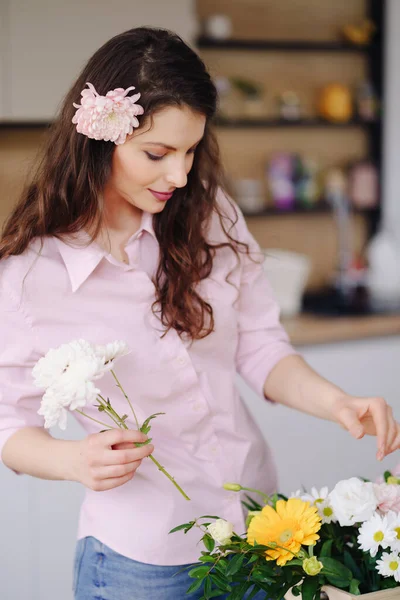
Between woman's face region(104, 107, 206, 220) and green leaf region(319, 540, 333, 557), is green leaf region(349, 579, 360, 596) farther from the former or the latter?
woman's face region(104, 107, 206, 220)

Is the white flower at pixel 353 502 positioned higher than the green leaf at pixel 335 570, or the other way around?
the white flower at pixel 353 502

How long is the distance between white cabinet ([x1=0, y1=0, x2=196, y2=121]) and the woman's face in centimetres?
163

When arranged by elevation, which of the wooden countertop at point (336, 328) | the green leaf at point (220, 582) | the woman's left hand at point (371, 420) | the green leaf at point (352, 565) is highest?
the woman's left hand at point (371, 420)

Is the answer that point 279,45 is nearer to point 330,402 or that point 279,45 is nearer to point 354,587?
point 330,402

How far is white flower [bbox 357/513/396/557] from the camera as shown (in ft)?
3.35

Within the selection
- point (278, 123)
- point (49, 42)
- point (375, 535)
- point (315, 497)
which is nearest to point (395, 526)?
point (375, 535)

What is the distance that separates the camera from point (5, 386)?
46.4 inches

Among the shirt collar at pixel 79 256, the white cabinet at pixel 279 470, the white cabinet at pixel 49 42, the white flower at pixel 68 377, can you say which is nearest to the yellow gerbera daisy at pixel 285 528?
the white flower at pixel 68 377

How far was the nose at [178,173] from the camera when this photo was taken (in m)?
1.17

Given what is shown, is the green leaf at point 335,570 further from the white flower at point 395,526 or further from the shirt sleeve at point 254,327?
the shirt sleeve at point 254,327

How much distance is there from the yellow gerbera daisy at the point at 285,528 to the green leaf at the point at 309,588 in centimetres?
4

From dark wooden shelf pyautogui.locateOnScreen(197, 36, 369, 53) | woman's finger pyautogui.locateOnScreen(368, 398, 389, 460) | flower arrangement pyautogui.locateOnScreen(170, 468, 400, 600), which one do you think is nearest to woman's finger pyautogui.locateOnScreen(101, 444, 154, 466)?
flower arrangement pyautogui.locateOnScreen(170, 468, 400, 600)

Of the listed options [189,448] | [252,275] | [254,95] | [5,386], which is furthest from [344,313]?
[5,386]

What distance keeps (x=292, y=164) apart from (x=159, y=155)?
2.38m
